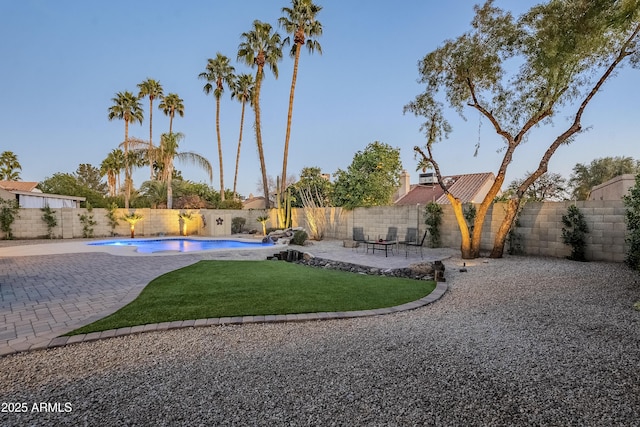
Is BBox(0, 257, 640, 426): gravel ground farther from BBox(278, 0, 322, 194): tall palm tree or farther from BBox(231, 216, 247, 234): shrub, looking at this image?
BBox(231, 216, 247, 234): shrub

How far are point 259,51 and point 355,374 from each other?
2077 centimetres

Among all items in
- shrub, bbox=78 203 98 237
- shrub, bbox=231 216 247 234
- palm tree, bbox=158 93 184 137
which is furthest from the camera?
palm tree, bbox=158 93 184 137

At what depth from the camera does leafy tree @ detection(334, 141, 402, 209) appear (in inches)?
719

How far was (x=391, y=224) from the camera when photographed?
1331 cm

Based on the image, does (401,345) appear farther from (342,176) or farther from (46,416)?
(342,176)

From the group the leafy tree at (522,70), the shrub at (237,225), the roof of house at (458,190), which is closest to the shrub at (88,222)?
the shrub at (237,225)

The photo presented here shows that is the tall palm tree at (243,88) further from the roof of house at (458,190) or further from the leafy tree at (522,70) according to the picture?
the leafy tree at (522,70)

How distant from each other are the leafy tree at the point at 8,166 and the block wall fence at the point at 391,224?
2345cm

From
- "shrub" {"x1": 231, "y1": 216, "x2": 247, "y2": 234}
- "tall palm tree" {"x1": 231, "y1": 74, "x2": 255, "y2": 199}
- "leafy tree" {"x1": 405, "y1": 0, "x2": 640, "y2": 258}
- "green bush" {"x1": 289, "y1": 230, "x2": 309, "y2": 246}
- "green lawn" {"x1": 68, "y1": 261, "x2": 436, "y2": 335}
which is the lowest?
"green lawn" {"x1": 68, "y1": 261, "x2": 436, "y2": 335}

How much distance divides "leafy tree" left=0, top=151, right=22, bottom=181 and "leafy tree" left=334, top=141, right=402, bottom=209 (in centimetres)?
3368

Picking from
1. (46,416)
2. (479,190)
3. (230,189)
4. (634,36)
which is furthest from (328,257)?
(230,189)

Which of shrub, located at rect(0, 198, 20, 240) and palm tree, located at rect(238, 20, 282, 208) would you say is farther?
palm tree, located at rect(238, 20, 282, 208)

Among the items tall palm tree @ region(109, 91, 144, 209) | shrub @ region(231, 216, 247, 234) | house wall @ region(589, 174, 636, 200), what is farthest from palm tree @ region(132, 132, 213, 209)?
house wall @ region(589, 174, 636, 200)

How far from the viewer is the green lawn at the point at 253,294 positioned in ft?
13.7
